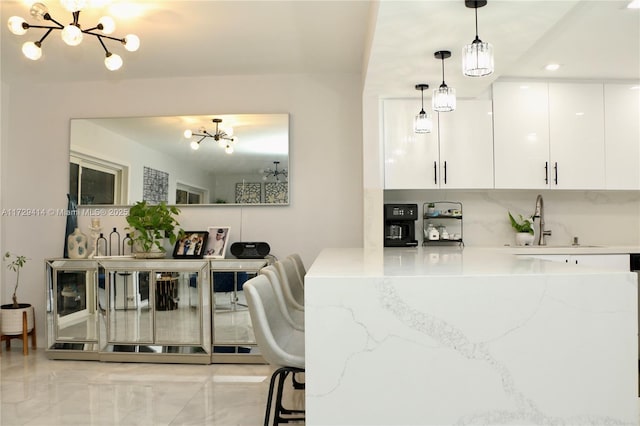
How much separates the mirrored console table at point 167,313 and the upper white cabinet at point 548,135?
2.29 metres

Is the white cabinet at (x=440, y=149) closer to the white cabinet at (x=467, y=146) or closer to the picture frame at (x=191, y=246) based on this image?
the white cabinet at (x=467, y=146)

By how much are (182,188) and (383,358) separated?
10.9 ft

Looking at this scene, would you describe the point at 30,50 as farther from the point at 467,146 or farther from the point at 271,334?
the point at 467,146

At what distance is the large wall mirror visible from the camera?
4445 mm

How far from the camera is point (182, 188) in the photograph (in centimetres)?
452

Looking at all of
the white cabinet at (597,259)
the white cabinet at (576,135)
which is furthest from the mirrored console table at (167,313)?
the white cabinet at (576,135)

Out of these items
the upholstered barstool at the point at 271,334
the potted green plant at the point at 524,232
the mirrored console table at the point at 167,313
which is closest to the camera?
the upholstered barstool at the point at 271,334

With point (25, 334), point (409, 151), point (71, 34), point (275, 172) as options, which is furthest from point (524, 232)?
point (25, 334)

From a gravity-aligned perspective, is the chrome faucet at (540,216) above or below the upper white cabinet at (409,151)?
below

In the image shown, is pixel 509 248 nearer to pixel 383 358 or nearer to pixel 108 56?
pixel 383 358

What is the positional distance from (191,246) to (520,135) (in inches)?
117

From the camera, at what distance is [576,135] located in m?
4.23

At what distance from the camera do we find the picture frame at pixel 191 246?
13.9 ft

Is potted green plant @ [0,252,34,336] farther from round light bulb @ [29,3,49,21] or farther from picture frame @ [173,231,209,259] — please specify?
round light bulb @ [29,3,49,21]
